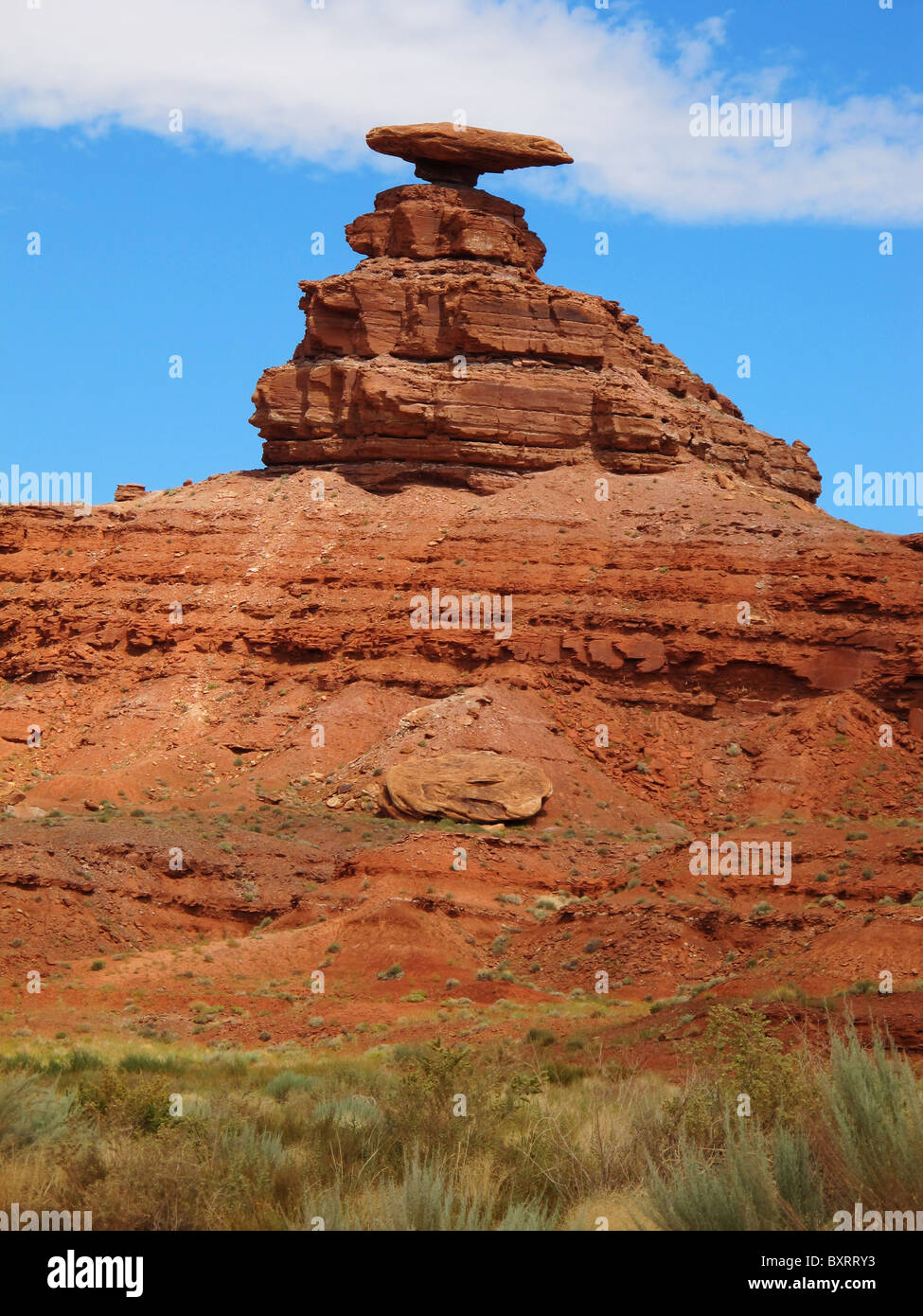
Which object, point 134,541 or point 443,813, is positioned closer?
point 443,813

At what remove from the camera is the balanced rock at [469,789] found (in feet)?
121

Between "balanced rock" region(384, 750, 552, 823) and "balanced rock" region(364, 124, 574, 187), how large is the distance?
33.2 m

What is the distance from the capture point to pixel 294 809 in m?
39.3

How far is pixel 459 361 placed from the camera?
56000 millimetres

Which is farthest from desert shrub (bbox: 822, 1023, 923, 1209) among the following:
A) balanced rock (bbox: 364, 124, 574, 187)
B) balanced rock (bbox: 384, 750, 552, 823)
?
balanced rock (bbox: 364, 124, 574, 187)

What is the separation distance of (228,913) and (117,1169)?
21980 mm

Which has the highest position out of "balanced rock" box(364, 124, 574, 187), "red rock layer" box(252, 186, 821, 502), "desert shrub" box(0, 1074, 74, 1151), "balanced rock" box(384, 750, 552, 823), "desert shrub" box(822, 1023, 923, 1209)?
"balanced rock" box(364, 124, 574, 187)

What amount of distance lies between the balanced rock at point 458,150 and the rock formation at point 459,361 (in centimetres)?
6

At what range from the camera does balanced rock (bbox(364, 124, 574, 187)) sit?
61438 mm

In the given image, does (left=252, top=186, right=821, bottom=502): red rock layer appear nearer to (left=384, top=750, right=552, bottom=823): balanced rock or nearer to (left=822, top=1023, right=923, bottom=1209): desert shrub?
(left=384, top=750, right=552, bottom=823): balanced rock

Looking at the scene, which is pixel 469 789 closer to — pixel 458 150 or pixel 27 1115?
pixel 27 1115

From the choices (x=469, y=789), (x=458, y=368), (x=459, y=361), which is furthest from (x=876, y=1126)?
(x=459, y=361)
